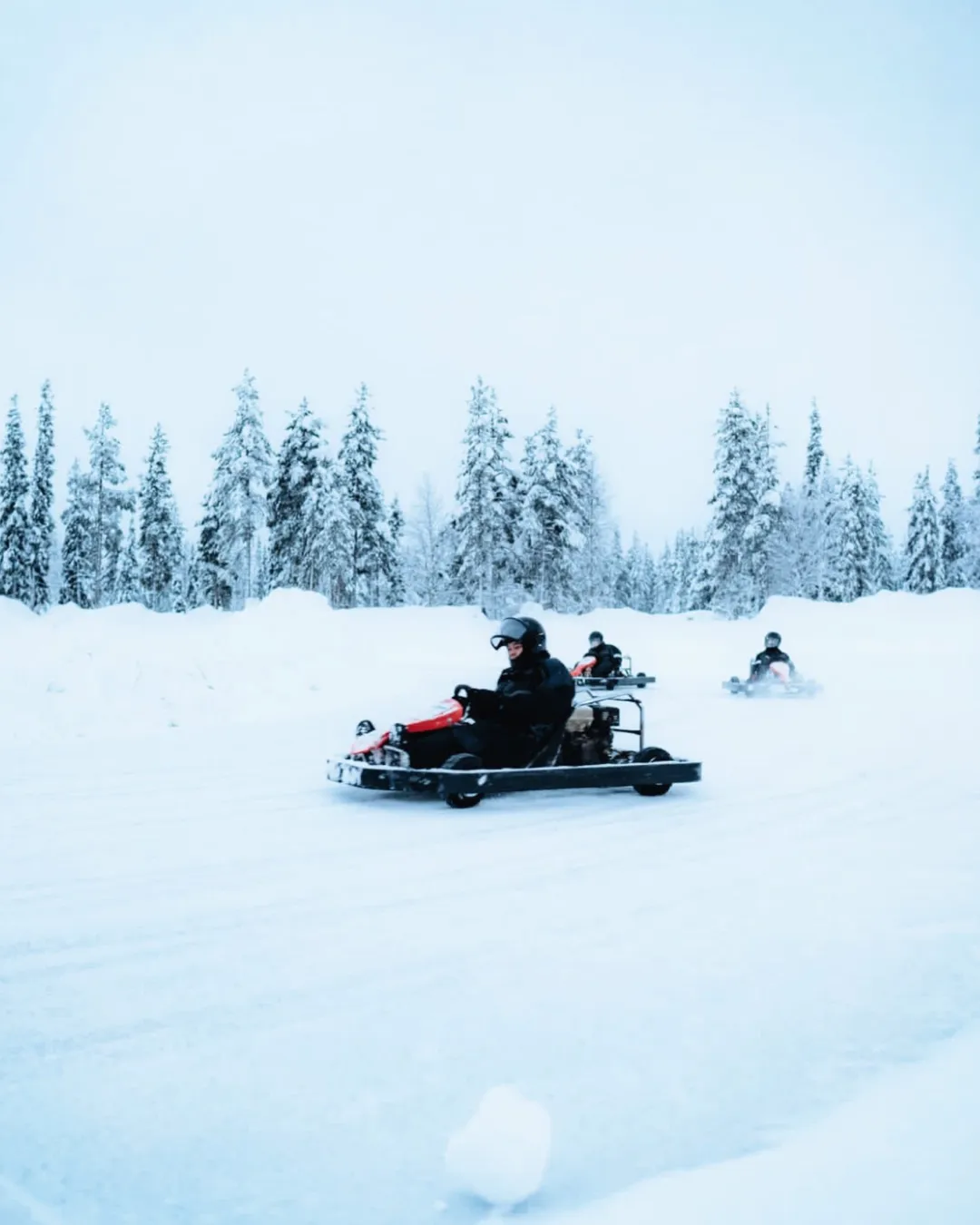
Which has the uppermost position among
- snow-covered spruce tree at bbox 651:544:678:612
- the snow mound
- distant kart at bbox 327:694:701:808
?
snow-covered spruce tree at bbox 651:544:678:612

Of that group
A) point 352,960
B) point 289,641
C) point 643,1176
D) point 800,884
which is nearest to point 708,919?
point 800,884

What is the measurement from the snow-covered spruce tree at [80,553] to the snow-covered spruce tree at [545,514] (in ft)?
91.8

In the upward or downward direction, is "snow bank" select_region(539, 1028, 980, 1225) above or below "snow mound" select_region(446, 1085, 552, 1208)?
below

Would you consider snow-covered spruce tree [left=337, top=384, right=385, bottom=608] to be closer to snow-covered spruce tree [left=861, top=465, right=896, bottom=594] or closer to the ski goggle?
snow-covered spruce tree [left=861, top=465, right=896, bottom=594]

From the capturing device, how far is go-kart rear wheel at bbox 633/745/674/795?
7469 millimetres

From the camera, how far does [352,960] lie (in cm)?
354

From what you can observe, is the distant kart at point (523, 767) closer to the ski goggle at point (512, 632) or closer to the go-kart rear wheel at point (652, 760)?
the go-kart rear wheel at point (652, 760)

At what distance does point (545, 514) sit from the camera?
46906mm

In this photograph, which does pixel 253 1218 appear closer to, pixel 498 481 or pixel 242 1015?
pixel 242 1015

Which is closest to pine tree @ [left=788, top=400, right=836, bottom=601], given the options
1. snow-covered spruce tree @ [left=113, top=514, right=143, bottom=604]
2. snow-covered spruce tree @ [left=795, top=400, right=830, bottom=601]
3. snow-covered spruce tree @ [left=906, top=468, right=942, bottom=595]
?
snow-covered spruce tree @ [left=795, top=400, right=830, bottom=601]

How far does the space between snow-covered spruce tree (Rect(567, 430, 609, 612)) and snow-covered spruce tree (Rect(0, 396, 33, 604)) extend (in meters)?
31.1

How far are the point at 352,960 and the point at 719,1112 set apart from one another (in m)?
1.59

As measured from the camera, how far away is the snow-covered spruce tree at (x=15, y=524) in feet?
162

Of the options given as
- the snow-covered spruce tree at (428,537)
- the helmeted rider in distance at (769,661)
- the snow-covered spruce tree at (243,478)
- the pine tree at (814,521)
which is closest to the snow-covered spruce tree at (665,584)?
the pine tree at (814,521)
